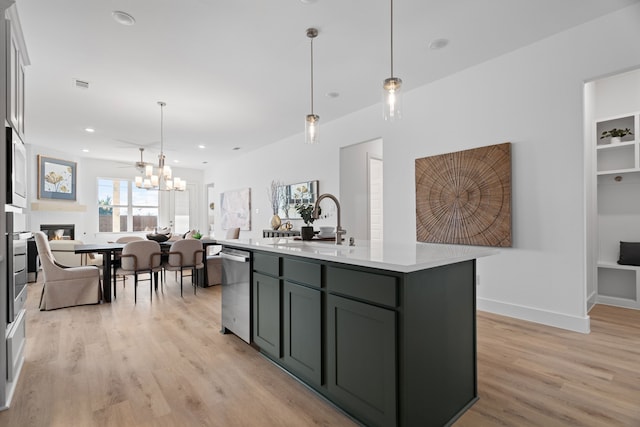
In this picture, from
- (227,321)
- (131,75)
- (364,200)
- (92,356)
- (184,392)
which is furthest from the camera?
(364,200)

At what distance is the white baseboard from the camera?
2951 millimetres

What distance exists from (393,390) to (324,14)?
279 centimetres

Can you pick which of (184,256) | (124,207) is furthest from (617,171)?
(124,207)

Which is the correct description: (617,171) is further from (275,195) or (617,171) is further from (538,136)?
(275,195)

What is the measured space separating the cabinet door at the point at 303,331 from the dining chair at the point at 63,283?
3331 millimetres

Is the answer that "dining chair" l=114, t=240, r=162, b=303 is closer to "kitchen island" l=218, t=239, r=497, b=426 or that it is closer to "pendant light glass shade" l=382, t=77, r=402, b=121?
"kitchen island" l=218, t=239, r=497, b=426

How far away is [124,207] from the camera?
29.4 ft

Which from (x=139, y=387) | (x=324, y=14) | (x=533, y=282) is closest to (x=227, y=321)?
(x=139, y=387)

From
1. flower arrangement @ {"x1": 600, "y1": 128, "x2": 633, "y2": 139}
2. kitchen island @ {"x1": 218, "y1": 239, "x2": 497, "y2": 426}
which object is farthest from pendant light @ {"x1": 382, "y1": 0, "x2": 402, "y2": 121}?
flower arrangement @ {"x1": 600, "y1": 128, "x2": 633, "y2": 139}

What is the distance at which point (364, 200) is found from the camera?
19.3 ft

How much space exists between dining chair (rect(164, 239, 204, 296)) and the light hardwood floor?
4.17 feet

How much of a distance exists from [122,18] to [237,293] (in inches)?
98.3

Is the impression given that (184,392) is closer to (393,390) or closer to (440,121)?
(393,390)

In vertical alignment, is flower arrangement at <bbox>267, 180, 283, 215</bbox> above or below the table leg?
above
